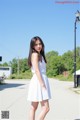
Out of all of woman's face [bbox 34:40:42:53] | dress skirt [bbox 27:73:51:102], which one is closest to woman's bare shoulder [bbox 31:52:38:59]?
woman's face [bbox 34:40:42:53]

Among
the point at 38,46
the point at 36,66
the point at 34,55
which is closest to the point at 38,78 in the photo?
the point at 36,66

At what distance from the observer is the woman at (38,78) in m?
8.33

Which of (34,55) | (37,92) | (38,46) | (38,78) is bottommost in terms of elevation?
(37,92)

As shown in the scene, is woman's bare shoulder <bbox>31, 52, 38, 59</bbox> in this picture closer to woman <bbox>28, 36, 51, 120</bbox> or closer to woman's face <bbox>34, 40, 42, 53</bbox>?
woman <bbox>28, 36, 51, 120</bbox>

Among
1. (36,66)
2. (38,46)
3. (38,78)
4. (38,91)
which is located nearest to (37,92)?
(38,91)

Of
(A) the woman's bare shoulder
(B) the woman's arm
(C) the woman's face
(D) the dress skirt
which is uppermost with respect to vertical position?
(C) the woman's face

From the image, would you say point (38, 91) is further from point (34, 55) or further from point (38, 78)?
point (34, 55)

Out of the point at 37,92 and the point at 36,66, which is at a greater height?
the point at 36,66

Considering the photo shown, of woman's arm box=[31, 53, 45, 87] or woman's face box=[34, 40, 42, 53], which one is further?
woman's face box=[34, 40, 42, 53]

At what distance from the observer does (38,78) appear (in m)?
8.33

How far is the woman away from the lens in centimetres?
833

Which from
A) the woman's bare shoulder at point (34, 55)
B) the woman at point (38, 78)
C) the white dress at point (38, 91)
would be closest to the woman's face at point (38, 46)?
the woman at point (38, 78)

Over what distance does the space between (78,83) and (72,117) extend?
945 inches

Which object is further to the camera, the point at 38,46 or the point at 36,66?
the point at 38,46
